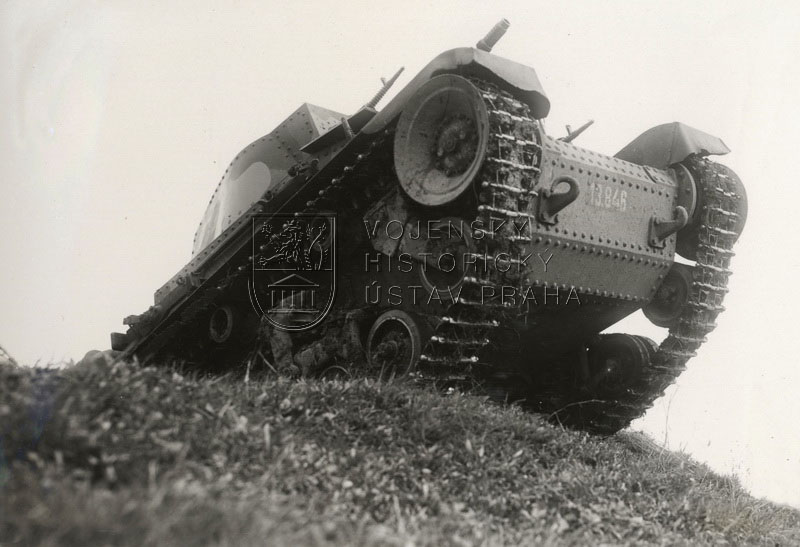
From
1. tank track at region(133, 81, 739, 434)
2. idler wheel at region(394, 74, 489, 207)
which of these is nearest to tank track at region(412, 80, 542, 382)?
tank track at region(133, 81, 739, 434)

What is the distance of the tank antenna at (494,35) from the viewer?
652 cm

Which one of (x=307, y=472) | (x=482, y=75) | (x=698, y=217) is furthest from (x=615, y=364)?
(x=307, y=472)

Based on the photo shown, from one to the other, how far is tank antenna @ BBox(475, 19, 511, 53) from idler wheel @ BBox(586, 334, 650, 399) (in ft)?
9.64

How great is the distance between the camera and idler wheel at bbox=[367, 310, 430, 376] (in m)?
6.49

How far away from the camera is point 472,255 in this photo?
594 centimetres

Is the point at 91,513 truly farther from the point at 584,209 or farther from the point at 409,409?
the point at 584,209

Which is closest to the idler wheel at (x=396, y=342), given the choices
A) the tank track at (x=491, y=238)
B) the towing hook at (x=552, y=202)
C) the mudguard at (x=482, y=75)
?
the tank track at (x=491, y=238)

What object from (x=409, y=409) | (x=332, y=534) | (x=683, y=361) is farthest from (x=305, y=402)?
(x=683, y=361)

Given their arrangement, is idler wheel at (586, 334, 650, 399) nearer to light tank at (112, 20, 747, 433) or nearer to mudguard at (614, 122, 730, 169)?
light tank at (112, 20, 747, 433)

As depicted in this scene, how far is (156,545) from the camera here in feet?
8.47

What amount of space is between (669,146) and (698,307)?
148cm

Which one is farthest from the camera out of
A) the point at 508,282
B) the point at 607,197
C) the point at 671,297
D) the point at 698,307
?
the point at 671,297

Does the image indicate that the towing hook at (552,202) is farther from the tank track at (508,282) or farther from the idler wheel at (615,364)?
the idler wheel at (615,364)

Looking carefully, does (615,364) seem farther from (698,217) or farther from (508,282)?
(508,282)
